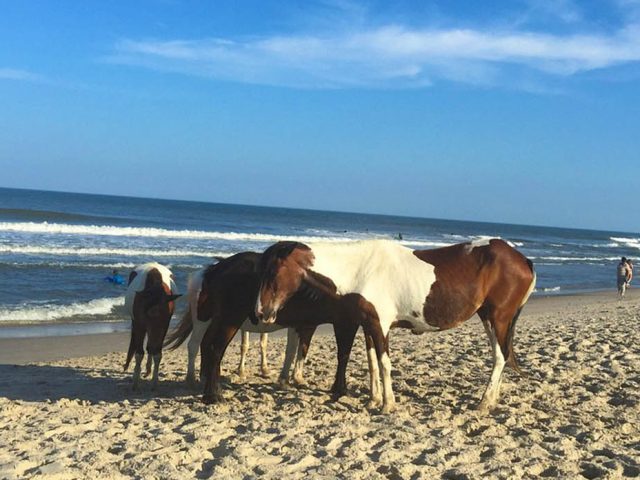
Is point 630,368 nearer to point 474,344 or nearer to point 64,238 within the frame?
point 474,344

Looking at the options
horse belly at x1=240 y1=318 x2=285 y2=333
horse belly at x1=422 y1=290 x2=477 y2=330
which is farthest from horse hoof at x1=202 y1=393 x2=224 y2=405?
horse belly at x1=422 y1=290 x2=477 y2=330

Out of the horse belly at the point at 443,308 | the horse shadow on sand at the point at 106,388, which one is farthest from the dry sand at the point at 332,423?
the horse belly at the point at 443,308

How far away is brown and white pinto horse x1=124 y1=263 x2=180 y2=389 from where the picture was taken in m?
7.64

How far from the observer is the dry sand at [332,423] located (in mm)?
5125

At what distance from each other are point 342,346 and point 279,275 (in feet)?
3.99

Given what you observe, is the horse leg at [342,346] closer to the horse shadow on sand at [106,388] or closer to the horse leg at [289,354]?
the horse shadow on sand at [106,388]

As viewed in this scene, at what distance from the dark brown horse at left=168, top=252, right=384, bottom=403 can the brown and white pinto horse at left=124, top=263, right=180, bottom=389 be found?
0.48 m

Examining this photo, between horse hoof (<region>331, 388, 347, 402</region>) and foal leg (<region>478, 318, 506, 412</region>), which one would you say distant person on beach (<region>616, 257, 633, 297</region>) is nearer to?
foal leg (<region>478, 318, 506, 412</region>)

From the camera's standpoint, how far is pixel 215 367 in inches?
280

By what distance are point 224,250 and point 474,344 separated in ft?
81.4

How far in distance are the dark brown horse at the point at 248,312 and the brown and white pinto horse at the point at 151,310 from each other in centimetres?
48

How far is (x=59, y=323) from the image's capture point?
1388 centimetres

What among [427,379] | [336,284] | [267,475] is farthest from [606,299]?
[267,475]

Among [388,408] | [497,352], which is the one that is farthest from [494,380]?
[388,408]
